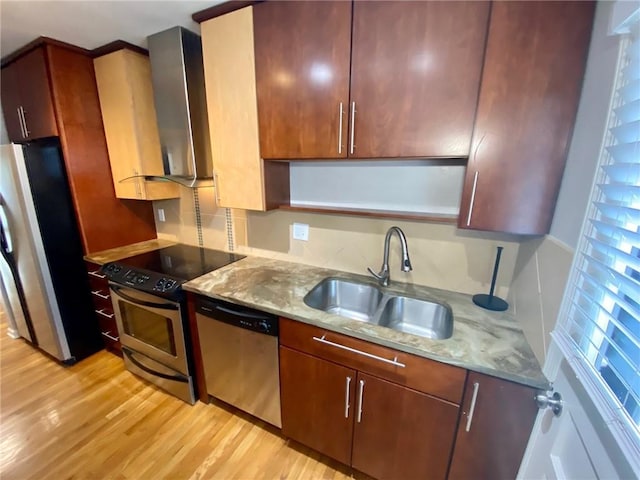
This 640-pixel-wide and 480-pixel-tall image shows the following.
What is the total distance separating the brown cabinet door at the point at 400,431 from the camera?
107cm

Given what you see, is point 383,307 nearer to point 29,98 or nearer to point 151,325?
point 151,325

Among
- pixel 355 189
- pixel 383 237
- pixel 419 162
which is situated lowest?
pixel 383 237

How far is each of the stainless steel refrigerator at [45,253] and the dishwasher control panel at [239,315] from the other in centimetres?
133

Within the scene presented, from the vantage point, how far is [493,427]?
979 mm

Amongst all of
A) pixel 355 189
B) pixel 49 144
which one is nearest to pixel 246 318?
pixel 355 189

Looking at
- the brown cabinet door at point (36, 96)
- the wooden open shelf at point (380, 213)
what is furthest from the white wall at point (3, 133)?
the wooden open shelf at point (380, 213)

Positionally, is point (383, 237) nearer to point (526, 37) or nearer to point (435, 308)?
point (435, 308)

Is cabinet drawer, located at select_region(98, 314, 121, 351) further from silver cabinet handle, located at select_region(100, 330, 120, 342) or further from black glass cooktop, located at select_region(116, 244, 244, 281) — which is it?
black glass cooktop, located at select_region(116, 244, 244, 281)

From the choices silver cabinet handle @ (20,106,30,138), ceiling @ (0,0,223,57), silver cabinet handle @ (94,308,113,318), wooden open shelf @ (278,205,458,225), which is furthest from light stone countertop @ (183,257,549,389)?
silver cabinet handle @ (20,106,30,138)

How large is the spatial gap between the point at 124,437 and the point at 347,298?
1579mm

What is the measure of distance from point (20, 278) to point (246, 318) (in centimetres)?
→ 211

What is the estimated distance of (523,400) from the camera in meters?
0.91

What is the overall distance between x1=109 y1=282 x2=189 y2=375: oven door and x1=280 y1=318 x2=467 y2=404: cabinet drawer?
0.78 meters

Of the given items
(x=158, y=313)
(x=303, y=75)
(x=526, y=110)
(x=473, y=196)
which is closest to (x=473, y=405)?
(x=473, y=196)
